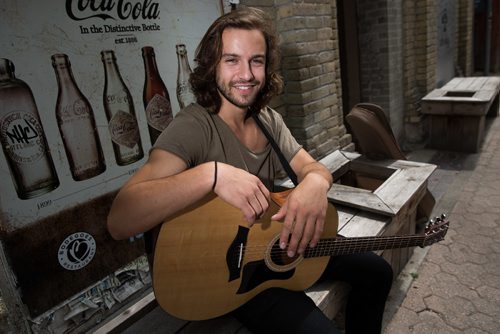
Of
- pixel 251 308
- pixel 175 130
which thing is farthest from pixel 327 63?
pixel 251 308

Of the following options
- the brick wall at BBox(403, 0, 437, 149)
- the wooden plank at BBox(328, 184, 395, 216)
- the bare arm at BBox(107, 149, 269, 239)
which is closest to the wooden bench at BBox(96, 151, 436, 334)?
the wooden plank at BBox(328, 184, 395, 216)

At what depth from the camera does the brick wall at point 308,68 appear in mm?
3107

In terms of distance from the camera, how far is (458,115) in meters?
5.60

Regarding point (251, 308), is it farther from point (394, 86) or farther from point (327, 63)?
point (394, 86)

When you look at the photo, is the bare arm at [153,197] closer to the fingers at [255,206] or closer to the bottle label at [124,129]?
the fingers at [255,206]

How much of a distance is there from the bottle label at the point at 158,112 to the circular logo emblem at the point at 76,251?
0.75 m

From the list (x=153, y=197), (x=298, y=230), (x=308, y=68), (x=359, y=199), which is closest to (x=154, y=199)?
(x=153, y=197)

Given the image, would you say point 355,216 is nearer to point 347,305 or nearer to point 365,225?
point 365,225

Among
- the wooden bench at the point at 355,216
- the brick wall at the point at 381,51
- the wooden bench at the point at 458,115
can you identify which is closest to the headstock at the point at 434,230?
the wooden bench at the point at 355,216

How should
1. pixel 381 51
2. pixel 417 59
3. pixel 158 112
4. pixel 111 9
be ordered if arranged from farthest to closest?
pixel 417 59 < pixel 381 51 < pixel 158 112 < pixel 111 9

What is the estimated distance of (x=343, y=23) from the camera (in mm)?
5133

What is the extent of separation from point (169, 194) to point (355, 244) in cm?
100

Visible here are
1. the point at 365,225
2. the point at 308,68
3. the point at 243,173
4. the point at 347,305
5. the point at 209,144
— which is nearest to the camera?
the point at 243,173

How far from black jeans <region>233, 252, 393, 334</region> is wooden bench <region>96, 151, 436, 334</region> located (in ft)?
0.30
